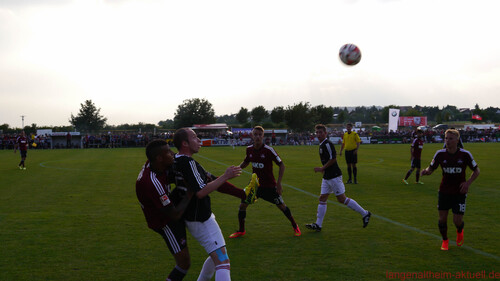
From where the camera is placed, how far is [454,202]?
734 cm

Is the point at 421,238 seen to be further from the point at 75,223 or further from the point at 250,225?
the point at 75,223

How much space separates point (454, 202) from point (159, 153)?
214 inches

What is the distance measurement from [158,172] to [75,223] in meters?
6.37

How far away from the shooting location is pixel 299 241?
821 cm

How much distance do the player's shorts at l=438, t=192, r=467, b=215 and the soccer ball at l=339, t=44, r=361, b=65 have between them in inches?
338

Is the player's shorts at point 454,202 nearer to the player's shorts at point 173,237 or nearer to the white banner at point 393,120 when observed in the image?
the player's shorts at point 173,237

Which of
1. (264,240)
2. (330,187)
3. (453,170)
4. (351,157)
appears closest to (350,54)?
(351,157)

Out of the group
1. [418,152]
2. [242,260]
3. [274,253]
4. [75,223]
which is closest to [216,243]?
[242,260]

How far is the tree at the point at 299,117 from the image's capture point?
97.1 metres

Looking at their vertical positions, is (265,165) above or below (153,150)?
below

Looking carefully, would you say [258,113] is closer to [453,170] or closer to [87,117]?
[87,117]

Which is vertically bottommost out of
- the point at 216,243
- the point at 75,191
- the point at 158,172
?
the point at 75,191

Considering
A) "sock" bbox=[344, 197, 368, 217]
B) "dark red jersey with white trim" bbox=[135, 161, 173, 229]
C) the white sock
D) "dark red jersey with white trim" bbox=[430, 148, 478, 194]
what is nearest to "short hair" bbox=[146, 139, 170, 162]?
"dark red jersey with white trim" bbox=[135, 161, 173, 229]

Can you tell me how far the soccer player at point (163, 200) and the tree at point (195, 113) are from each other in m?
120
